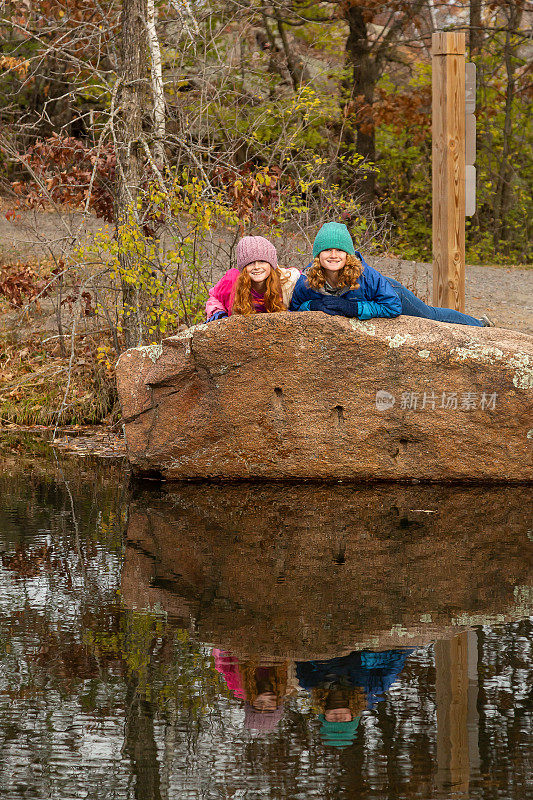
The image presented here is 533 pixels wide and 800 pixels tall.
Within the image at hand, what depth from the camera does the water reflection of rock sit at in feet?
13.0

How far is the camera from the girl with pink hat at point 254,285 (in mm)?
6461

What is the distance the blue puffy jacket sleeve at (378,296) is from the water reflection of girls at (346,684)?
3250 mm

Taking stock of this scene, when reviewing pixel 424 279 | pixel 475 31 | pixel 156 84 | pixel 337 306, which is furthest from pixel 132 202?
pixel 475 31

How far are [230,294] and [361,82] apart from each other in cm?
1404

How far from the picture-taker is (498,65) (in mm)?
21516

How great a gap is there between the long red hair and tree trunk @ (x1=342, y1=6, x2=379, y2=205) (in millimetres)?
12457

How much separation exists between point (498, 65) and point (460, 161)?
606 inches

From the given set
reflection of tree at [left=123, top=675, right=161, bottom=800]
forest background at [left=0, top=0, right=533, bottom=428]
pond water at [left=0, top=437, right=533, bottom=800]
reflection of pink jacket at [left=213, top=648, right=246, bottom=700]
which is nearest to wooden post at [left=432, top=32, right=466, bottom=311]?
forest background at [left=0, top=0, right=533, bottom=428]

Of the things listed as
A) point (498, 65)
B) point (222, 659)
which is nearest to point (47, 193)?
point (222, 659)

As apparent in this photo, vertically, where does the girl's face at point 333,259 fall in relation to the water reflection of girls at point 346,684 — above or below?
above

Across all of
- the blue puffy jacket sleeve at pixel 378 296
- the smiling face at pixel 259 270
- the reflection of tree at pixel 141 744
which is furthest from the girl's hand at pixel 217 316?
the reflection of tree at pixel 141 744

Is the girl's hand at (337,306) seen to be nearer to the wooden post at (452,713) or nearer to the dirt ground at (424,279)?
the dirt ground at (424,279)

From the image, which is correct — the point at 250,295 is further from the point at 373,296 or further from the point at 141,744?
the point at 141,744

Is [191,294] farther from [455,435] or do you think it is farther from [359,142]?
[359,142]
